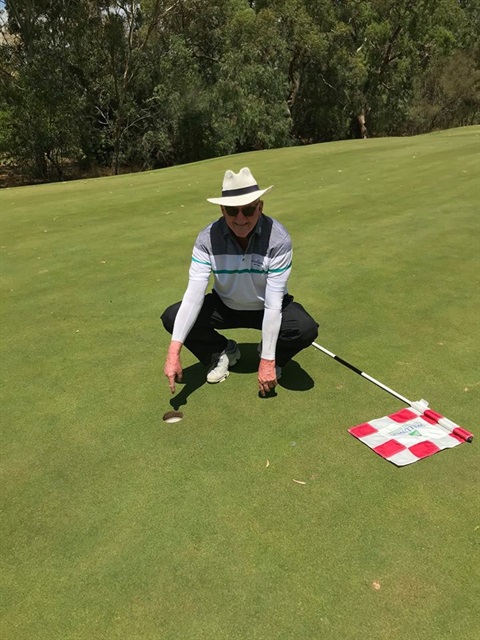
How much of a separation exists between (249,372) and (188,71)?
28006mm

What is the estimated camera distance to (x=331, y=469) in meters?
3.09

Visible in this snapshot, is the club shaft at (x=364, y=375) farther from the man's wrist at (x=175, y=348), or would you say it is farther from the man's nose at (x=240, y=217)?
the man's nose at (x=240, y=217)

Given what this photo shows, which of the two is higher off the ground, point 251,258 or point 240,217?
point 240,217

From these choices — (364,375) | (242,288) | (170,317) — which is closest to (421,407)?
(364,375)

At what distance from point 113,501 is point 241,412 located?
1080 millimetres

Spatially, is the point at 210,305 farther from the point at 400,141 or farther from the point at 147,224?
the point at 400,141

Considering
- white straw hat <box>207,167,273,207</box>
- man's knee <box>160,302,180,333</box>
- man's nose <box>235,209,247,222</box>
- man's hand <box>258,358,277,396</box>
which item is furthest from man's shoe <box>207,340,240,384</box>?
white straw hat <box>207,167,273,207</box>

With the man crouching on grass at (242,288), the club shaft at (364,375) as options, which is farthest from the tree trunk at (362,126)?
the man crouching on grass at (242,288)

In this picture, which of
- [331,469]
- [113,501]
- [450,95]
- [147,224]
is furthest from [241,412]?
[450,95]

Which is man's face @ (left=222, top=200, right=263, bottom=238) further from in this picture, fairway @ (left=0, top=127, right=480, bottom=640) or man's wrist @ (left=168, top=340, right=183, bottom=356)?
fairway @ (left=0, top=127, right=480, bottom=640)

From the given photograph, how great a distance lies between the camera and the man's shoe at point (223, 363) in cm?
414

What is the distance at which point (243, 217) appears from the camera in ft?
11.6

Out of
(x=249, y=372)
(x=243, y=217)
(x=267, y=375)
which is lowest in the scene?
(x=249, y=372)

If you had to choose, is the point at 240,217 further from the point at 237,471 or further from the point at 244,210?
the point at 237,471
